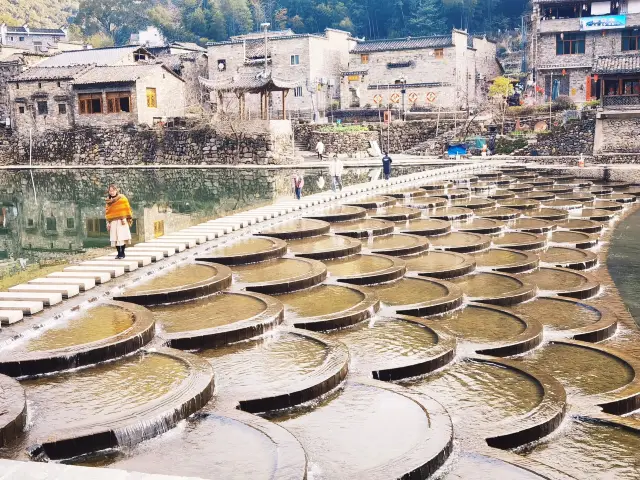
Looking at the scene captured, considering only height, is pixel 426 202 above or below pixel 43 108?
below

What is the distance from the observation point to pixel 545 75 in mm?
51000

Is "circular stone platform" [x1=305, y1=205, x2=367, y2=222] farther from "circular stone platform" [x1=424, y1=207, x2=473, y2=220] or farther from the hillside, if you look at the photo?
the hillside

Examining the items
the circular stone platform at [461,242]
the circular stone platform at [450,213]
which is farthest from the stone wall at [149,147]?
the circular stone platform at [461,242]

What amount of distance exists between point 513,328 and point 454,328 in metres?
0.87

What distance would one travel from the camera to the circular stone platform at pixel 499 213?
2189 cm

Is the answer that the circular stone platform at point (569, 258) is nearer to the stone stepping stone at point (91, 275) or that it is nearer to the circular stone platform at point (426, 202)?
the circular stone platform at point (426, 202)

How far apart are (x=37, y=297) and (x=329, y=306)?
4.55 m

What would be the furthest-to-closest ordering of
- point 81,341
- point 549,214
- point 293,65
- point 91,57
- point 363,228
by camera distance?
point 293,65 < point 91,57 < point 549,214 < point 363,228 < point 81,341

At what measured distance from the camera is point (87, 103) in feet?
167

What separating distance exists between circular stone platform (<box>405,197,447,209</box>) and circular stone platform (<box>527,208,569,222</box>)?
9.25ft

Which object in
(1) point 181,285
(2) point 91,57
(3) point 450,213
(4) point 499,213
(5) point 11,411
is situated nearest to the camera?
(5) point 11,411

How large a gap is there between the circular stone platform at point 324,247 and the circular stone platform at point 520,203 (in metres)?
8.50

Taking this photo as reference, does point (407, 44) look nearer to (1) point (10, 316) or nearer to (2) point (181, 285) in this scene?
(2) point (181, 285)

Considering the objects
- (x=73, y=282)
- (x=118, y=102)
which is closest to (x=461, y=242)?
(x=73, y=282)
